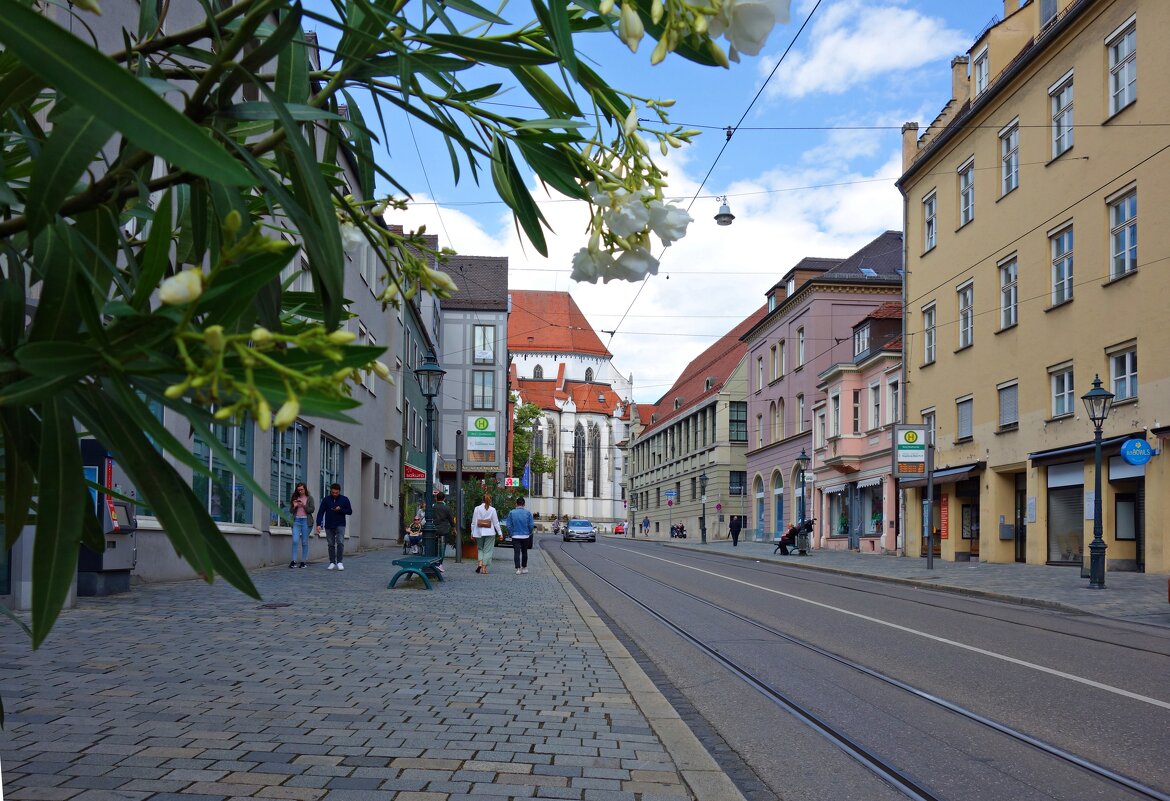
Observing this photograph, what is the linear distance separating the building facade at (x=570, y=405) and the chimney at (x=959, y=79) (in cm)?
7743

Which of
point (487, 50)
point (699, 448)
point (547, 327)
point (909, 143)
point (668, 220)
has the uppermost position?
point (547, 327)

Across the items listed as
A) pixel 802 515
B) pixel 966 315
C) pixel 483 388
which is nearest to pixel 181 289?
pixel 966 315

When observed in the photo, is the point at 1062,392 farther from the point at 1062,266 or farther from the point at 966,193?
the point at 966,193

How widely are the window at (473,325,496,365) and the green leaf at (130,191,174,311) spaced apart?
61.4 metres

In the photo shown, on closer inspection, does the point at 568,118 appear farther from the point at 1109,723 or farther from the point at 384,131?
the point at 1109,723

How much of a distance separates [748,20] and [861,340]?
145 feet

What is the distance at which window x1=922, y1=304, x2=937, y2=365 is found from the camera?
3538 centimetres

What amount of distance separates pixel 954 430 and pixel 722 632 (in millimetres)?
23212

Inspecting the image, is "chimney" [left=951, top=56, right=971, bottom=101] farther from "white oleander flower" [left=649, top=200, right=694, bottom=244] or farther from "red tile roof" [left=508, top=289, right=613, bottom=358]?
"red tile roof" [left=508, top=289, right=613, bottom=358]

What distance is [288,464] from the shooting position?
2255 centimetres

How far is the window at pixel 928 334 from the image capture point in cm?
3538

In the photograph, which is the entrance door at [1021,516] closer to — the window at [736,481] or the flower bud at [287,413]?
the flower bud at [287,413]

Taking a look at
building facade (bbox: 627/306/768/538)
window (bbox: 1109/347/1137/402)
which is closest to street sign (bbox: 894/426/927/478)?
window (bbox: 1109/347/1137/402)

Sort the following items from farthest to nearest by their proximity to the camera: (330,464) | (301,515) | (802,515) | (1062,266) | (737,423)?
(737,423), (802,515), (330,464), (1062,266), (301,515)
